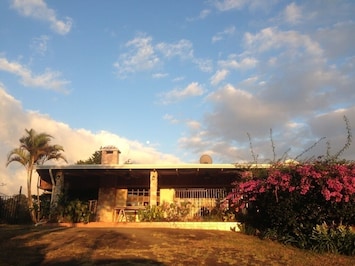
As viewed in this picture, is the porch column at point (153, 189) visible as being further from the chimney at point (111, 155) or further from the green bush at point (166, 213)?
the chimney at point (111, 155)

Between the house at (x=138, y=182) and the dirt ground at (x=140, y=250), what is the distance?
5617 mm

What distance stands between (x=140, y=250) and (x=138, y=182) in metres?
11.4

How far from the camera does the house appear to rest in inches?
821

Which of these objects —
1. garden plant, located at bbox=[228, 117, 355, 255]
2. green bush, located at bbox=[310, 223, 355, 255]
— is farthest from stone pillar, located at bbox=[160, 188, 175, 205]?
green bush, located at bbox=[310, 223, 355, 255]

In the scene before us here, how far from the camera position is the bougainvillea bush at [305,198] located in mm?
14156

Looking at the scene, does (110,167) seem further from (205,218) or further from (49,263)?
(49,263)

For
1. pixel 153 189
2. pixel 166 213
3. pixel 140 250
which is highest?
pixel 153 189

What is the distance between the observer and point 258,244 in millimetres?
14414

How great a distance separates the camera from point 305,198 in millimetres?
14789

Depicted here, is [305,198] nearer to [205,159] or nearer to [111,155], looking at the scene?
[205,159]

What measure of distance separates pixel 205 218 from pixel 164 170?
141 inches

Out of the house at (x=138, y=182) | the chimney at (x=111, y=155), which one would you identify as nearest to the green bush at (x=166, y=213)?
the house at (x=138, y=182)

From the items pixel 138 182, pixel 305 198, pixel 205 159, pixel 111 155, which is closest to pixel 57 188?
pixel 111 155

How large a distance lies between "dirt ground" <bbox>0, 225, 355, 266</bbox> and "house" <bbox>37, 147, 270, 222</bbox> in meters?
5.62
